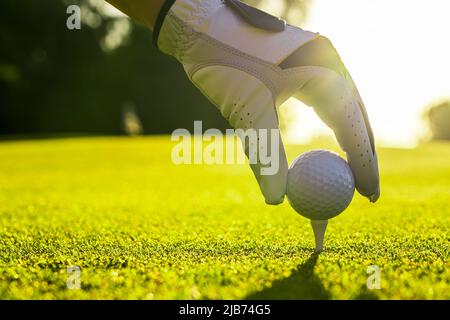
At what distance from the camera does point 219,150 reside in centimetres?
1523

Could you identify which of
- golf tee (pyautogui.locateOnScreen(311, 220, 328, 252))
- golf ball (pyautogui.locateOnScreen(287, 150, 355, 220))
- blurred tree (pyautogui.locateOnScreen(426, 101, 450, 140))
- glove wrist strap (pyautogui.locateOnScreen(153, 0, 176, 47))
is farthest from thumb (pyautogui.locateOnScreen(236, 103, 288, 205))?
blurred tree (pyautogui.locateOnScreen(426, 101, 450, 140))

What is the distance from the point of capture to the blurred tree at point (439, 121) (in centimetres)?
5653

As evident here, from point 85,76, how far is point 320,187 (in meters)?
35.7

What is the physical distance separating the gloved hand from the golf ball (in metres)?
0.09

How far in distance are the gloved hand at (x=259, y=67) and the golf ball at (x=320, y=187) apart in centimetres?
9

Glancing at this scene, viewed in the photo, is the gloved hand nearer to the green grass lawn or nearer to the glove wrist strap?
the glove wrist strap

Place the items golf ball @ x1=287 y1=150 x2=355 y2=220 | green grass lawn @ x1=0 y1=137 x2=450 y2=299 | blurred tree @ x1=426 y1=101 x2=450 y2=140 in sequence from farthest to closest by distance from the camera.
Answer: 1. blurred tree @ x1=426 y1=101 x2=450 y2=140
2. golf ball @ x1=287 y1=150 x2=355 y2=220
3. green grass lawn @ x1=0 y1=137 x2=450 y2=299

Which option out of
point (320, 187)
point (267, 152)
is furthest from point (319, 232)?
point (267, 152)

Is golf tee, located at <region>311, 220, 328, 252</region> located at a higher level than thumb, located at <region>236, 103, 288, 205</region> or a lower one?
lower

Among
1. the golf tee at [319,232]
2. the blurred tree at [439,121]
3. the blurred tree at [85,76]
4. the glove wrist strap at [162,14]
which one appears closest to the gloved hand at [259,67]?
the glove wrist strap at [162,14]

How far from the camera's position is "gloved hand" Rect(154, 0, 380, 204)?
2.98 meters

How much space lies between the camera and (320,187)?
3.10 metres

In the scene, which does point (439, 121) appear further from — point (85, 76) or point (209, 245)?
point (209, 245)

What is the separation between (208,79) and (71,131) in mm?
34845
